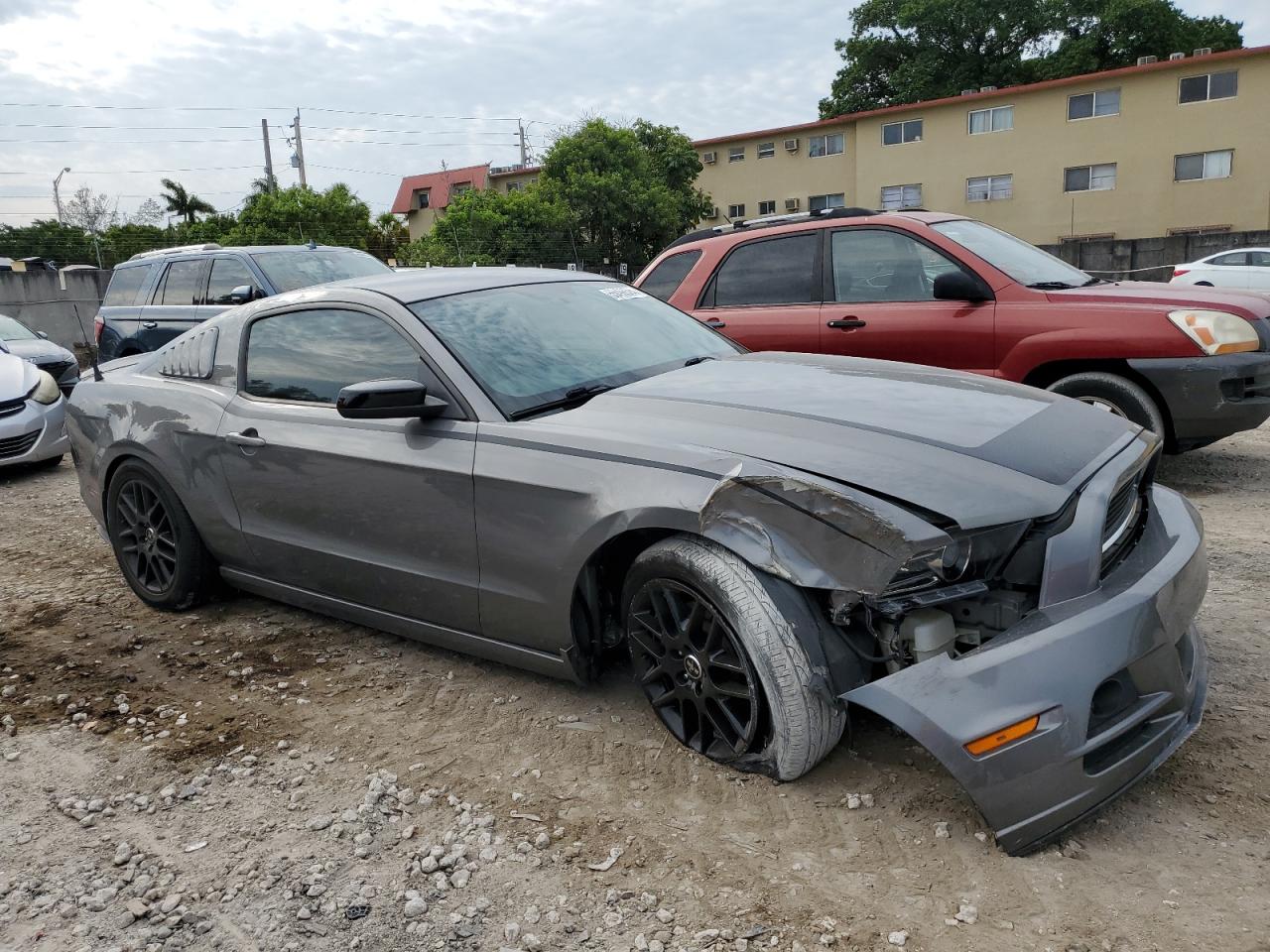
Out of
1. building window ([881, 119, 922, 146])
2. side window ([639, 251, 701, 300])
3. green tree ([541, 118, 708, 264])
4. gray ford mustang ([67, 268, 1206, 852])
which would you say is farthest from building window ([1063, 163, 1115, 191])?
gray ford mustang ([67, 268, 1206, 852])

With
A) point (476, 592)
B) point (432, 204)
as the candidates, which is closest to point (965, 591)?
point (476, 592)

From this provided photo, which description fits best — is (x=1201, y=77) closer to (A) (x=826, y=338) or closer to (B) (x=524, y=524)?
(A) (x=826, y=338)

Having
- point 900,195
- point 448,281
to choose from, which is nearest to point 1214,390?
point 448,281

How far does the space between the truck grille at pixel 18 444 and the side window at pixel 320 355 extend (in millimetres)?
5358

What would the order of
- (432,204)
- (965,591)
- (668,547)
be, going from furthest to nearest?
(432,204), (668,547), (965,591)

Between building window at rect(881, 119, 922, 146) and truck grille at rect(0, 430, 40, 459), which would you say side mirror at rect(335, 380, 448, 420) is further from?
building window at rect(881, 119, 922, 146)

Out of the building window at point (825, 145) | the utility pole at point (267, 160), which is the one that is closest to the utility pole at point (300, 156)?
the utility pole at point (267, 160)

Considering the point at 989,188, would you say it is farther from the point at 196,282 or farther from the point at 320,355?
the point at 320,355

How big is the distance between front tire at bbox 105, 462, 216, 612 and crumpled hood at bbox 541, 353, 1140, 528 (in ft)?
6.88

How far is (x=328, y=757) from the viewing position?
301 centimetres

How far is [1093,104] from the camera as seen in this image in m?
32.2

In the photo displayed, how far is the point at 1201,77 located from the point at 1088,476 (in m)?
34.9

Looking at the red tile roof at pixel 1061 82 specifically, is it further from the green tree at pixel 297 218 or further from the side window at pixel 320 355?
the side window at pixel 320 355

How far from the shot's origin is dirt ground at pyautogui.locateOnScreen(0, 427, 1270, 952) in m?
2.13
